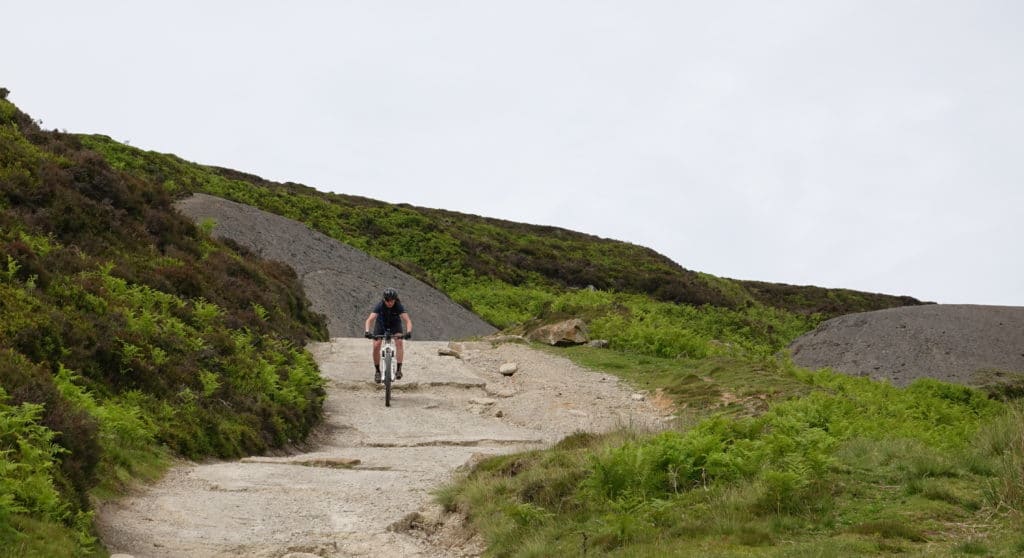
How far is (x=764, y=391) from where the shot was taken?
1705cm

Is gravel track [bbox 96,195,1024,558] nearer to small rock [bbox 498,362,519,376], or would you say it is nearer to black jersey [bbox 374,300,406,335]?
small rock [bbox 498,362,519,376]

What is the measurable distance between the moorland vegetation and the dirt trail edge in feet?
1.57

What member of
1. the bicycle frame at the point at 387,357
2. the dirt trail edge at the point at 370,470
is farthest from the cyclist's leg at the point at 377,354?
the dirt trail edge at the point at 370,470

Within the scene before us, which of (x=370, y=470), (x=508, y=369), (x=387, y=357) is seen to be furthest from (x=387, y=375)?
(x=370, y=470)

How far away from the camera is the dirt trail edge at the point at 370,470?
7.98m

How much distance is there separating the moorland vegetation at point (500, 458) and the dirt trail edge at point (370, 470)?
48cm

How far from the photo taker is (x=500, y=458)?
418 inches

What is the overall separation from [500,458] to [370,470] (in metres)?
2.15

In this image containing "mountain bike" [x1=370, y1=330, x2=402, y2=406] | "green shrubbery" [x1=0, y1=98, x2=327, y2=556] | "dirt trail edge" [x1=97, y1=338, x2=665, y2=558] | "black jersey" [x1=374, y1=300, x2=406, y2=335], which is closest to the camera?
"green shrubbery" [x1=0, y1=98, x2=327, y2=556]

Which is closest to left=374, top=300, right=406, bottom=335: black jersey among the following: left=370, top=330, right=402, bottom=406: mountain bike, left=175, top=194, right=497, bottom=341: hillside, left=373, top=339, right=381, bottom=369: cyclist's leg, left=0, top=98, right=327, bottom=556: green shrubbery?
left=370, top=330, right=402, bottom=406: mountain bike

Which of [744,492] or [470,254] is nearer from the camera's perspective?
[744,492]

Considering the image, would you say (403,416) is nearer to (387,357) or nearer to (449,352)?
(387,357)

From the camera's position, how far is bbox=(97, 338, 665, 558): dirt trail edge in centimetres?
798

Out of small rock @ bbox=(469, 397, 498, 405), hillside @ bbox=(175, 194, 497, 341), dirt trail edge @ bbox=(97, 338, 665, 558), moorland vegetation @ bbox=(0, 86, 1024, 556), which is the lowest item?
dirt trail edge @ bbox=(97, 338, 665, 558)
